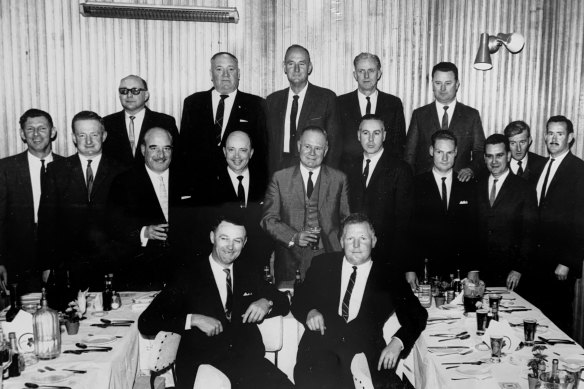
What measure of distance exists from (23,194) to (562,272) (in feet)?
14.1

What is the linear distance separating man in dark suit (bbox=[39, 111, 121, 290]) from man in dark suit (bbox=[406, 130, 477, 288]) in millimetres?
2321

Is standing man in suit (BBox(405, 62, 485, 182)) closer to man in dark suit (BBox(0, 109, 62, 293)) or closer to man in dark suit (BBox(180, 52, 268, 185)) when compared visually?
man in dark suit (BBox(180, 52, 268, 185))

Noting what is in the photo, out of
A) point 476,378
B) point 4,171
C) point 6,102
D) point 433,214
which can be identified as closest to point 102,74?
point 6,102

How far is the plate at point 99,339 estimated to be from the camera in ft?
9.02

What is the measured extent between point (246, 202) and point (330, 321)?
1314mm

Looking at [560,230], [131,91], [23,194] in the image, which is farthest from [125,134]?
[560,230]

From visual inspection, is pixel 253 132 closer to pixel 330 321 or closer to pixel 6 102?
pixel 330 321

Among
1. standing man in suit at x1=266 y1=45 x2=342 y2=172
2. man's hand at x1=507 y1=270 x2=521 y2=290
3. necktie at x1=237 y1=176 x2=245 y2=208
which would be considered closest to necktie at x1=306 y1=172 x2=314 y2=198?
necktie at x1=237 y1=176 x2=245 y2=208

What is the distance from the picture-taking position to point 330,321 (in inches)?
125

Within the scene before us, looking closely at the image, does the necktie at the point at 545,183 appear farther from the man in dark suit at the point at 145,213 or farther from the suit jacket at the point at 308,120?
the man in dark suit at the point at 145,213

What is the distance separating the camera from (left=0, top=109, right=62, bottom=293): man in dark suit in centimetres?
455

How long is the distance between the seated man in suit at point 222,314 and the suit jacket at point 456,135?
212cm

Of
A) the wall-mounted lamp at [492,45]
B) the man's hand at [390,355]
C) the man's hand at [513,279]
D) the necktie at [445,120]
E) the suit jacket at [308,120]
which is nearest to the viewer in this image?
the man's hand at [390,355]

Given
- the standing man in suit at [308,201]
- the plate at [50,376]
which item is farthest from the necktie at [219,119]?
the plate at [50,376]
